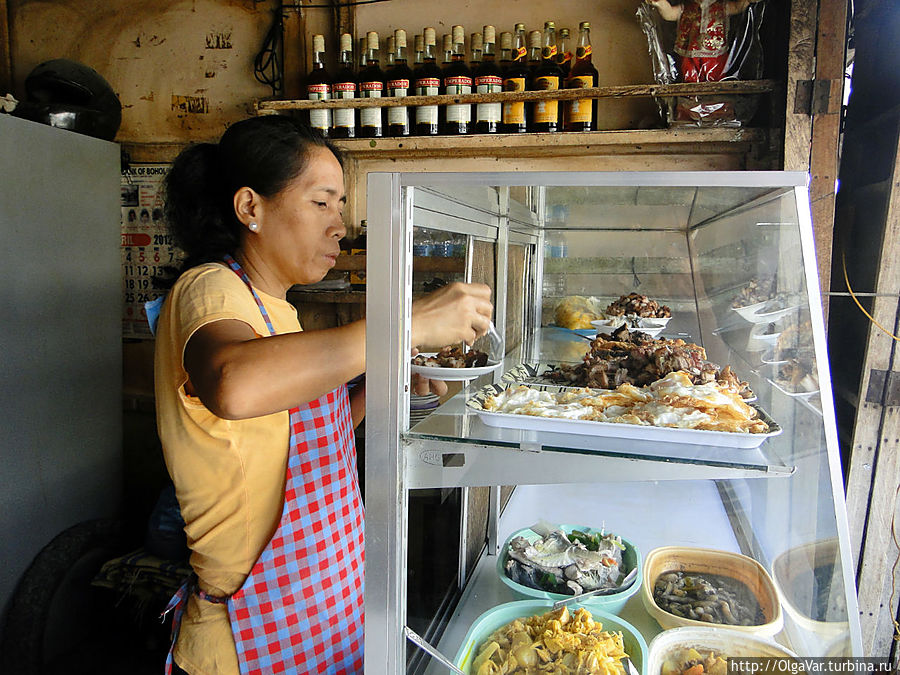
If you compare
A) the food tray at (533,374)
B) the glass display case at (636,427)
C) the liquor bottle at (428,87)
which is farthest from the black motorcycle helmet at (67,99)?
the food tray at (533,374)

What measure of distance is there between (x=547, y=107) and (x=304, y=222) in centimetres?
135

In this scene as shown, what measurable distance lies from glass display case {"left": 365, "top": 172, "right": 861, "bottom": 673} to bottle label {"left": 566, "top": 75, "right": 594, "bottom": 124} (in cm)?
111

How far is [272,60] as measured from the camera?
2.71 meters

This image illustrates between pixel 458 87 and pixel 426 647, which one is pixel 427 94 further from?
pixel 426 647

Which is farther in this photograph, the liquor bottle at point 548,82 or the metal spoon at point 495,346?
the liquor bottle at point 548,82

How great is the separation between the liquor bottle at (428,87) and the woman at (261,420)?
115 cm

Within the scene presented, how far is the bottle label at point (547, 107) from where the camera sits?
2.32m

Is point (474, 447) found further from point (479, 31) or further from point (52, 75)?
point (52, 75)

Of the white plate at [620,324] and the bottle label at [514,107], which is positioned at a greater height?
the bottle label at [514,107]

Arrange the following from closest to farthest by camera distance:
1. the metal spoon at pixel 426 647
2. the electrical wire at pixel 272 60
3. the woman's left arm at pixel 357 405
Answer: the metal spoon at pixel 426 647 < the woman's left arm at pixel 357 405 < the electrical wire at pixel 272 60

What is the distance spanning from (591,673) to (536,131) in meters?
1.91

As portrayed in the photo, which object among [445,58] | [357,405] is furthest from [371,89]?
[357,405]

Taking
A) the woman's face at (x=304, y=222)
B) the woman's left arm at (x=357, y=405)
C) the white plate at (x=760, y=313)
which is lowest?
the woman's left arm at (x=357, y=405)

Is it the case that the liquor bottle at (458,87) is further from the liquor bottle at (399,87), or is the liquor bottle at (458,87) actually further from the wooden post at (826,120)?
the wooden post at (826,120)
